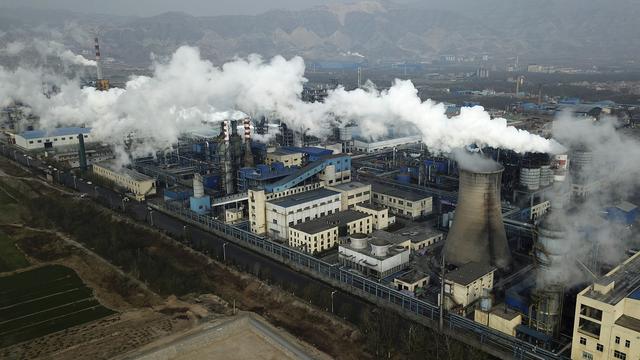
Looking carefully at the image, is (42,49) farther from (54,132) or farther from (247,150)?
(247,150)

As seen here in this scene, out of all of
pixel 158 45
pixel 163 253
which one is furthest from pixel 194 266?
pixel 158 45

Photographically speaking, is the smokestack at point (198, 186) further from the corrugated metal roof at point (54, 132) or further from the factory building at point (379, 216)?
the corrugated metal roof at point (54, 132)

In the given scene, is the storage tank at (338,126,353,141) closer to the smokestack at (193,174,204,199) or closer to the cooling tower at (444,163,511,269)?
the smokestack at (193,174,204,199)

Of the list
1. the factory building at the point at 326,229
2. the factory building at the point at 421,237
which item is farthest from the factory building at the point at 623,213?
the factory building at the point at 326,229

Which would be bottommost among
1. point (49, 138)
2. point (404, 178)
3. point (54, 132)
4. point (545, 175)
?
point (404, 178)

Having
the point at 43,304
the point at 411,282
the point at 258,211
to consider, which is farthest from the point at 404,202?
the point at 43,304

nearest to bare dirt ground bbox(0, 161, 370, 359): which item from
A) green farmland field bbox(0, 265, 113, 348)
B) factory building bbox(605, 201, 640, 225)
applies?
green farmland field bbox(0, 265, 113, 348)
